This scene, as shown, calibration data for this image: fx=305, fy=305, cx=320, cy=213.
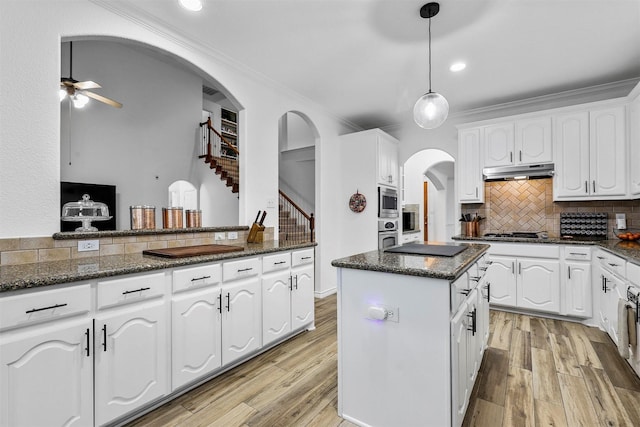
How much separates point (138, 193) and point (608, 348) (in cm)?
629

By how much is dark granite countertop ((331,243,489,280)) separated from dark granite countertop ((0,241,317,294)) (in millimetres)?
990

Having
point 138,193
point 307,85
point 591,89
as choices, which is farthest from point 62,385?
point 591,89

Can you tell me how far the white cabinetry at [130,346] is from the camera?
1570 mm

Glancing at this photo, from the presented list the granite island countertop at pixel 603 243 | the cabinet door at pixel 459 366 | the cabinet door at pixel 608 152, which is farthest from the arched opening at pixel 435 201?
the cabinet door at pixel 459 366

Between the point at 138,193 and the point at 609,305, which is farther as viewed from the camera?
the point at 138,193

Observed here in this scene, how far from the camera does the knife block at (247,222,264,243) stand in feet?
10.0

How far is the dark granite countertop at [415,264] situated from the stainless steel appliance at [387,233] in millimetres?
2422

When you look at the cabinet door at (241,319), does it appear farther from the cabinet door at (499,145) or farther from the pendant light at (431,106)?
the cabinet door at (499,145)

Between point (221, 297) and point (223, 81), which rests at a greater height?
point (223, 81)

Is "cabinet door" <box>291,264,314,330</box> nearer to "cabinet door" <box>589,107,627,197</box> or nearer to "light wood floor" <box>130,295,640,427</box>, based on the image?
"light wood floor" <box>130,295,640,427</box>

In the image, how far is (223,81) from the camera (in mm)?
2975

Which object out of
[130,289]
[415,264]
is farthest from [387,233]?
[130,289]

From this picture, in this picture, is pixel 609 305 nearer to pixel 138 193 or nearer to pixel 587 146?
pixel 587 146

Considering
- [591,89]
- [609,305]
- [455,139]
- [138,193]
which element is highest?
[591,89]
